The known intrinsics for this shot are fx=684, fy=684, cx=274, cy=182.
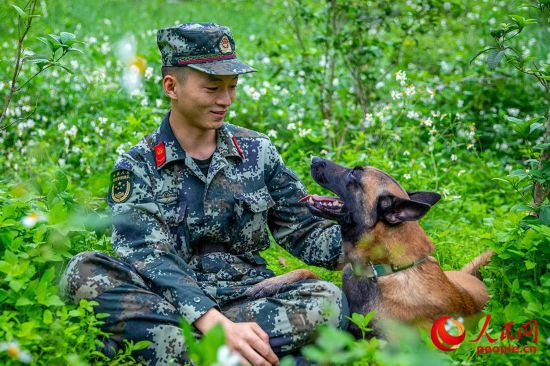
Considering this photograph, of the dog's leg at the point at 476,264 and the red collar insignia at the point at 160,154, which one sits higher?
the red collar insignia at the point at 160,154

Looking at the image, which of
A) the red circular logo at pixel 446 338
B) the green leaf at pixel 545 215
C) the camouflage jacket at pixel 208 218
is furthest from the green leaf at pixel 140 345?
the green leaf at pixel 545 215

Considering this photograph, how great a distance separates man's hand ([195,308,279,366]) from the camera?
10.8ft

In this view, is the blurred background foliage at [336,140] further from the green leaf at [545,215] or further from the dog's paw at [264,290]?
the dog's paw at [264,290]

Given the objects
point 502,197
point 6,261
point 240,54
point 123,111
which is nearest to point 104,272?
point 6,261

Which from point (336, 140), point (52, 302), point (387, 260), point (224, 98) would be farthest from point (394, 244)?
point (336, 140)

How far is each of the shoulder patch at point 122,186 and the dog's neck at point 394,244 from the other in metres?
1.33

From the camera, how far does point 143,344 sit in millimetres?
3266

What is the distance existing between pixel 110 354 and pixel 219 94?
5.00 ft

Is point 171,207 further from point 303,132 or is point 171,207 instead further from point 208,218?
point 303,132

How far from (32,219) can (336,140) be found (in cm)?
398

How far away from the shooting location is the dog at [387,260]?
3.74 meters

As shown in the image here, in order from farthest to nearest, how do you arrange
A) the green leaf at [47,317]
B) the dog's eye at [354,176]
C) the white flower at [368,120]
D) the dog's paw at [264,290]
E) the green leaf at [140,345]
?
the white flower at [368,120], the dog's eye at [354,176], the dog's paw at [264,290], the green leaf at [140,345], the green leaf at [47,317]

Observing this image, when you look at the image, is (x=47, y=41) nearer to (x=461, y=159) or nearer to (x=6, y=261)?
(x=6, y=261)

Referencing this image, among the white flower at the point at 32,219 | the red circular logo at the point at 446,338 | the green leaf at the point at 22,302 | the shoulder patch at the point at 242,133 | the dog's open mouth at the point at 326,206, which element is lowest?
the red circular logo at the point at 446,338
